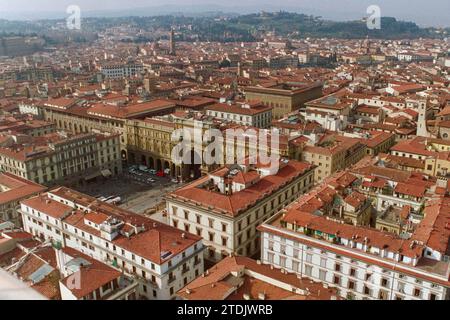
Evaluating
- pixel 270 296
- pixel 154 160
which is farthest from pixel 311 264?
pixel 154 160

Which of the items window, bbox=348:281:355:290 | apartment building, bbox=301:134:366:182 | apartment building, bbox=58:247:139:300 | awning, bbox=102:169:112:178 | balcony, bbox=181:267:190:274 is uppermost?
apartment building, bbox=58:247:139:300

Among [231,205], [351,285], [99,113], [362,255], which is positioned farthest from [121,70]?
[362,255]

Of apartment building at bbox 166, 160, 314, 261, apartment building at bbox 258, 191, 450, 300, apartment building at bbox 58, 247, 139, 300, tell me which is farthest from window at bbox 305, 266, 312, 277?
apartment building at bbox 58, 247, 139, 300

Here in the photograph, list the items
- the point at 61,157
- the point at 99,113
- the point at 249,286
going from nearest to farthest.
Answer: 1. the point at 249,286
2. the point at 61,157
3. the point at 99,113

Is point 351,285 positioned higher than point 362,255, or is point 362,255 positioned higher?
point 362,255

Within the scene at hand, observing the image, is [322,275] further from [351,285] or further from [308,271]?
[351,285]

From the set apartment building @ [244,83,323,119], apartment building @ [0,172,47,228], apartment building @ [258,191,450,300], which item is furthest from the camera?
apartment building @ [244,83,323,119]

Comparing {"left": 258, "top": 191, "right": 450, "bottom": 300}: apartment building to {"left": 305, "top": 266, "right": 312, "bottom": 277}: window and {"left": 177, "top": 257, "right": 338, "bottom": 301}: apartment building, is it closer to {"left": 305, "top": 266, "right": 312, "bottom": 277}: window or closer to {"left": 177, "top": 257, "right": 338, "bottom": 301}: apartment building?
{"left": 305, "top": 266, "right": 312, "bottom": 277}: window
